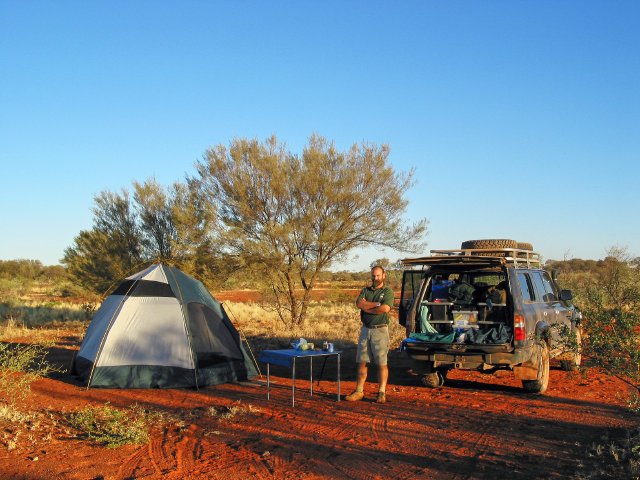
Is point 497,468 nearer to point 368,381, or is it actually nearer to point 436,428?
point 436,428

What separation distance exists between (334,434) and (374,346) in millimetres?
2092

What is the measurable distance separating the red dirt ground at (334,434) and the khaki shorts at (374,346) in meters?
0.58

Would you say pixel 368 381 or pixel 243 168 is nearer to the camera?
pixel 368 381

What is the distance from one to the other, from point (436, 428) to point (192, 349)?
4.44 meters

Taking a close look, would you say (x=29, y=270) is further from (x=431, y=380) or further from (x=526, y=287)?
(x=526, y=287)

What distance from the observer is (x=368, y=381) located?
10789 mm

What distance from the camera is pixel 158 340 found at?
1022 cm

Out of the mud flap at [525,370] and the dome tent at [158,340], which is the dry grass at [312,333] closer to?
the dome tent at [158,340]

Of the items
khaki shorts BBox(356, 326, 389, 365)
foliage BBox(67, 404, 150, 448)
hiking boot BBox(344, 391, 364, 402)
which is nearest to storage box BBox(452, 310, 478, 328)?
khaki shorts BBox(356, 326, 389, 365)

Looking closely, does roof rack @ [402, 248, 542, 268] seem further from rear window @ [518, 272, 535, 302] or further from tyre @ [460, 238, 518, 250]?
tyre @ [460, 238, 518, 250]

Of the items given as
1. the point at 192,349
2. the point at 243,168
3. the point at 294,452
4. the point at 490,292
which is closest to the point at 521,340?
the point at 490,292

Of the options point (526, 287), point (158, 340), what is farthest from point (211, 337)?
point (526, 287)

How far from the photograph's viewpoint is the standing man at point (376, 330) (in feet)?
28.8

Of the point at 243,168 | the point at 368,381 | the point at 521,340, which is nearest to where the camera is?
the point at 521,340
